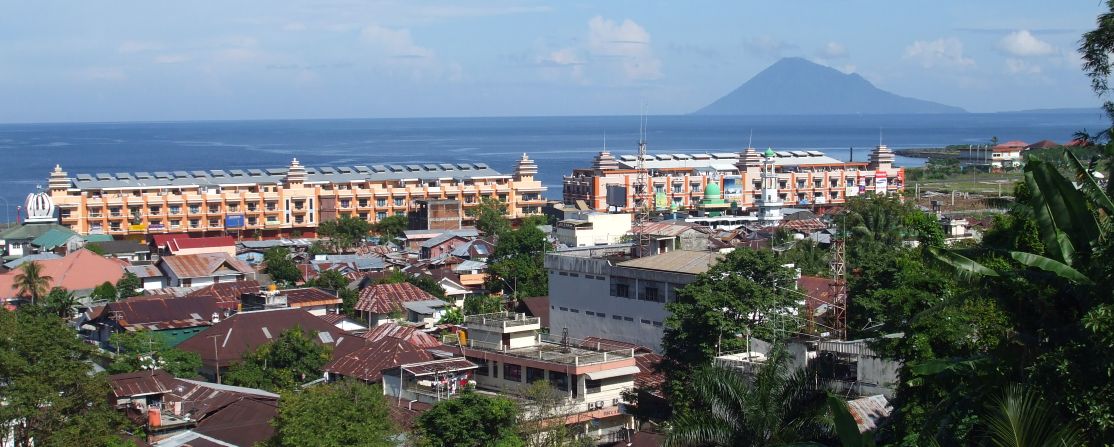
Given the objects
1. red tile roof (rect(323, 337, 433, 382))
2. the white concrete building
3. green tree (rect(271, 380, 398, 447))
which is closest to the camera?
green tree (rect(271, 380, 398, 447))

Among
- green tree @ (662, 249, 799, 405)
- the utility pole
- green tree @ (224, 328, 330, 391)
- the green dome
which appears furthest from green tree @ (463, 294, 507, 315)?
the green dome

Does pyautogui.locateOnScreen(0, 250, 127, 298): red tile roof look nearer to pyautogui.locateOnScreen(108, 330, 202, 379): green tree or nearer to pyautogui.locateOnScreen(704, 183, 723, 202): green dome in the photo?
pyautogui.locateOnScreen(108, 330, 202, 379): green tree

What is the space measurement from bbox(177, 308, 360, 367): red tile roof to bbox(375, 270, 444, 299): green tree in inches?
274

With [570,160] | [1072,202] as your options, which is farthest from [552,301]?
[570,160]

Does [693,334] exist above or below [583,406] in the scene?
above

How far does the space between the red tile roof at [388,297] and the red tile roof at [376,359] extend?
7.23 meters

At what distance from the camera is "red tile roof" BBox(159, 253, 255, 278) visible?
117 ft

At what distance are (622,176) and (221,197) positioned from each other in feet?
62.7

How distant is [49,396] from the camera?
48.9ft

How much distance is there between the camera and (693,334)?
58.9 ft

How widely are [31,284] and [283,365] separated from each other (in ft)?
41.9

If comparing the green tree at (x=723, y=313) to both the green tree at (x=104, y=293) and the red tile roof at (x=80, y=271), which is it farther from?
the red tile roof at (x=80, y=271)

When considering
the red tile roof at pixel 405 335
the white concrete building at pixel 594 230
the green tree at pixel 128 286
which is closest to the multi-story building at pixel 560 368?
the red tile roof at pixel 405 335

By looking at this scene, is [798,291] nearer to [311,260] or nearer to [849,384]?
[849,384]
